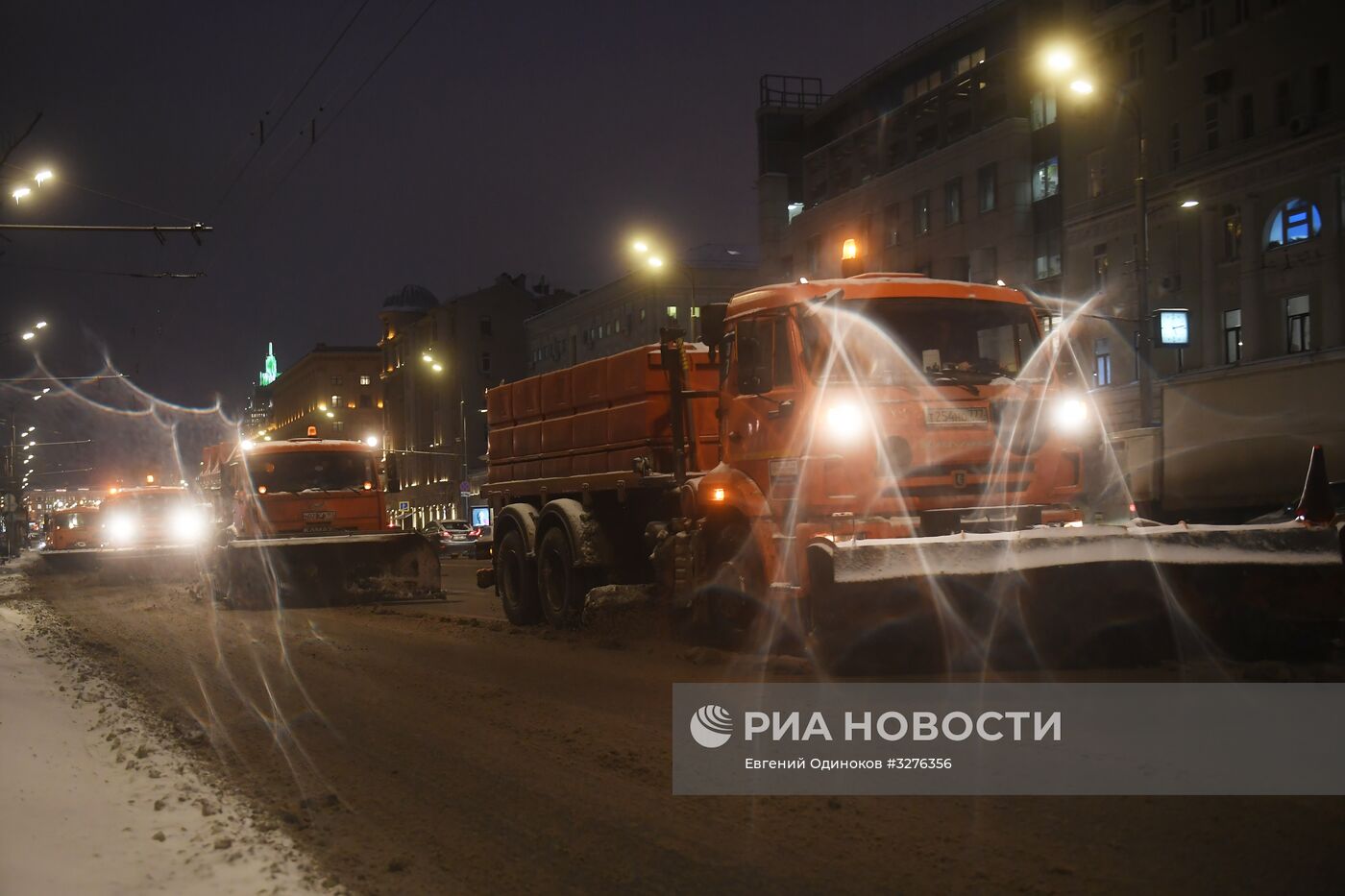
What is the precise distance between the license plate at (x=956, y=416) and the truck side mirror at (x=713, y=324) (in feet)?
7.43

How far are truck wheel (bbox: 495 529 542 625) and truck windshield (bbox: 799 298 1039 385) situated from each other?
601 centimetres

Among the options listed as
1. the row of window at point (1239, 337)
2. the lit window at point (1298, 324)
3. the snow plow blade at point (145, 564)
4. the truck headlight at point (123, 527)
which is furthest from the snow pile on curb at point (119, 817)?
the row of window at point (1239, 337)

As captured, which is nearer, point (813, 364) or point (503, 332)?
point (813, 364)

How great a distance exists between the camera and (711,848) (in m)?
5.71

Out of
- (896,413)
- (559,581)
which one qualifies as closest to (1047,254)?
(559,581)

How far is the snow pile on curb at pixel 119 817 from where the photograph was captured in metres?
5.48

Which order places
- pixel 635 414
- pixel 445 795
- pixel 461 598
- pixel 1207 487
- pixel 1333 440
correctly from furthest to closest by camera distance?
1. pixel 1207 487
2. pixel 1333 440
3. pixel 461 598
4. pixel 635 414
5. pixel 445 795

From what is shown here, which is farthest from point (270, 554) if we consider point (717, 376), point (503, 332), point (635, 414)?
point (503, 332)

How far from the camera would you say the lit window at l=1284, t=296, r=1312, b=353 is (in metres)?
34.9

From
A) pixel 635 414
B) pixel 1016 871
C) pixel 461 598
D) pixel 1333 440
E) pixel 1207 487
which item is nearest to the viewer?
pixel 1016 871

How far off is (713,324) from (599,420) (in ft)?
8.33

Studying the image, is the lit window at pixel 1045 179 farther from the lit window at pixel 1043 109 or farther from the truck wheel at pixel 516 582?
the truck wheel at pixel 516 582

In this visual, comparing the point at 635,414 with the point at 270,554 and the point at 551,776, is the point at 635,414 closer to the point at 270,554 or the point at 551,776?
the point at 551,776

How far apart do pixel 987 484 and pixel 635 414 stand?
400 centimetres
